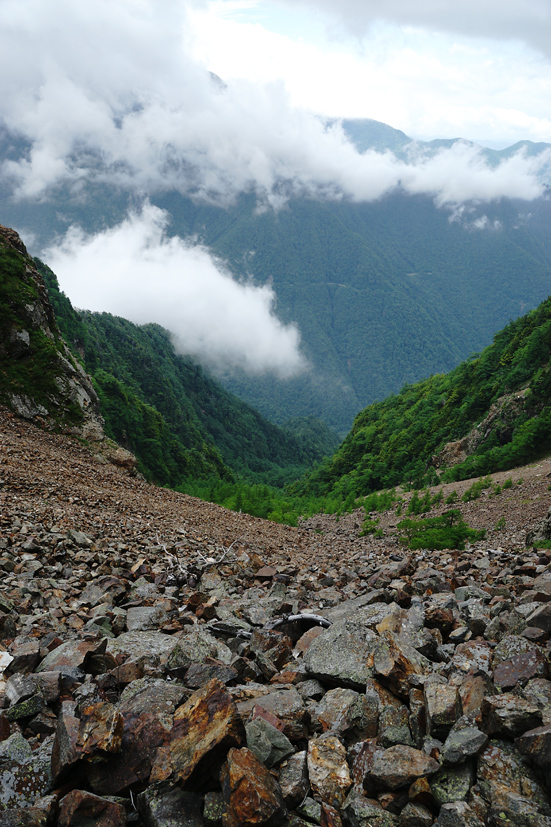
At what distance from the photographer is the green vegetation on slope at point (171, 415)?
5588cm

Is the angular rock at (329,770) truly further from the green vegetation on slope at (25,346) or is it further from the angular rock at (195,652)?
the green vegetation on slope at (25,346)

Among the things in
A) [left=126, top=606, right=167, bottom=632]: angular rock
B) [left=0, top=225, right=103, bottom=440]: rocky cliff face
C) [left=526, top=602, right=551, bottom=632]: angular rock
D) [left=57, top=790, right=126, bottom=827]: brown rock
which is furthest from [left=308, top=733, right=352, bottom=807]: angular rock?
[left=0, top=225, right=103, bottom=440]: rocky cliff face

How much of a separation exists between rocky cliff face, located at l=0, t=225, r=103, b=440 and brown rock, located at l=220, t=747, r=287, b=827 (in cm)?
2046

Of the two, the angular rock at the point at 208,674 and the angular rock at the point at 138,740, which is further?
the angular rock at the point at 208,674

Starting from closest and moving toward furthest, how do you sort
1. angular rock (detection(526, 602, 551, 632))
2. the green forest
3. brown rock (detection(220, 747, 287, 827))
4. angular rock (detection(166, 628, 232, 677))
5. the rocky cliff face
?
brown rock (detection(220, 747, 287, 827)) → angular rock (detection(526, 602, 551, 632)) → angular rock (detection(166, 628, 232, 677)) → the rocky cliff face → the green forest

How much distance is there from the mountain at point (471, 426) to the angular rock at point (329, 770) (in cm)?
3032

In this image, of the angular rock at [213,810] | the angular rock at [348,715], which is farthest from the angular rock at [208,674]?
the angular rock at [213,810]

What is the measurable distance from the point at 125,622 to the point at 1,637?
60.7 inches

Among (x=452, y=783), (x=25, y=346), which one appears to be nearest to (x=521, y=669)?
(x=452, y=783)

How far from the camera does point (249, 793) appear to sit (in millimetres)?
3021

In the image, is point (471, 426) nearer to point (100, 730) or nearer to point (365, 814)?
point (365, 814)

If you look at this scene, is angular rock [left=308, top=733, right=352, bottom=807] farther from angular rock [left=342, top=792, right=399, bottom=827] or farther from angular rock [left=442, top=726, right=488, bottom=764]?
angular rock [left=442, top=726, right=488, bottom=764]

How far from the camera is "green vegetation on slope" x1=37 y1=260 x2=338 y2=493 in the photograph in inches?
2200

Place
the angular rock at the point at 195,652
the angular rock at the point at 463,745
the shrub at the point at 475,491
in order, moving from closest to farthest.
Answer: the angular rock at the point at 463,745, the angular rock at the point at 195,652, the shrub at the point at 475,491
